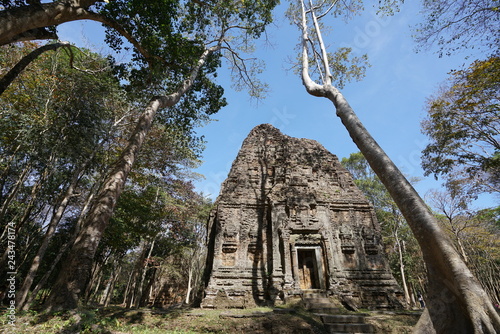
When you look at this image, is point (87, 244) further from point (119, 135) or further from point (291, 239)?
point (119, 135)

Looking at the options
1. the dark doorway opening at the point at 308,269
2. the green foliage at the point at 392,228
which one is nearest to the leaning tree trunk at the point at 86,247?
the dark doorway opening at the point at 308,269

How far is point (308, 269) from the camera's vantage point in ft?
34.9

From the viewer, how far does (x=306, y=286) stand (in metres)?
10.3

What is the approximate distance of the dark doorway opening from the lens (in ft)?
33.8

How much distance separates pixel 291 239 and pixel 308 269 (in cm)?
151

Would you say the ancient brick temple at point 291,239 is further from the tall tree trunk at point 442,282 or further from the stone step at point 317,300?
the tall tree trunk at point 442,282

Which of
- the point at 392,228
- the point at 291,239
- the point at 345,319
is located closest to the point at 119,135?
the point at 291,239

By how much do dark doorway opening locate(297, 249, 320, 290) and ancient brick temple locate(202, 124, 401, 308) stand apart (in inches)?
1.6

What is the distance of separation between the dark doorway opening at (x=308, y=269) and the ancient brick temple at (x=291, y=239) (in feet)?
0.13

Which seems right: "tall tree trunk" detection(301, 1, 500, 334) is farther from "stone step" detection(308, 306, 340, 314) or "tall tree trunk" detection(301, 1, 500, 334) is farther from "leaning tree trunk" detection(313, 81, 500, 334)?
"stone step" detection(308, 306, 340, 314)

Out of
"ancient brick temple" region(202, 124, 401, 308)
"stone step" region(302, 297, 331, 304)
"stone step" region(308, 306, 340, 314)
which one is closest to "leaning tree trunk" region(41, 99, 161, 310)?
"ancient brick temple" region(202, 124, 401, 308)

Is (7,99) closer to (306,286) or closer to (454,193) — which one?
(306,286)

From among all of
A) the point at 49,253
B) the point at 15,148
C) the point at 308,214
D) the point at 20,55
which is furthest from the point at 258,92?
the point at 49,253

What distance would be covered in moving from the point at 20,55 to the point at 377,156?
579 inches
